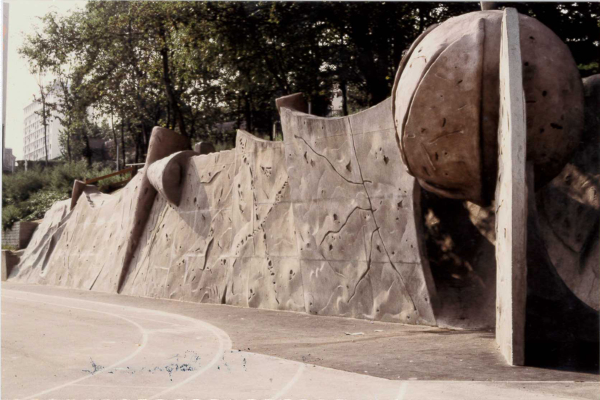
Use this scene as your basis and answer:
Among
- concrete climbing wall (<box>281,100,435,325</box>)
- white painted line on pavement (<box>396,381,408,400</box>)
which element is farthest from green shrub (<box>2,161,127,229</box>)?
white painted line on pavement (<box>396,381,408,400</box>)

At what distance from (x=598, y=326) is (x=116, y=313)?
9.15m

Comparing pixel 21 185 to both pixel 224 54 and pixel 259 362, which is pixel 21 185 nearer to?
pixel 224 54

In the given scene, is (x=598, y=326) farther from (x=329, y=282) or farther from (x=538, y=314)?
(x=329, y=282)

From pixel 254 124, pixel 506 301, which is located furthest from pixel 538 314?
pixel 254 124

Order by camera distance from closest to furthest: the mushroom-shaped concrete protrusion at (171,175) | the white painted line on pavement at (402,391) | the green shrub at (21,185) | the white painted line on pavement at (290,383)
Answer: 1. the white painted line on pavement at (402,391)
2. the white painted line on pavement at (290,383)
3. the mushroom-shaped concrete protrusion at (171,175)
4. the green shrub at (21,185)

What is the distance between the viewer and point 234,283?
15555mm

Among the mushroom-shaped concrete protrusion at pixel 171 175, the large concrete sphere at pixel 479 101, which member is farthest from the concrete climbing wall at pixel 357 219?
the mushroom-shaped concrete protrusion at pixel 171 175

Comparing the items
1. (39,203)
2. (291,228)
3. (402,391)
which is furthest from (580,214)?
(39,203)

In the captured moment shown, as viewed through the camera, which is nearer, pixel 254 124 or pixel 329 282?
pixel 329 282

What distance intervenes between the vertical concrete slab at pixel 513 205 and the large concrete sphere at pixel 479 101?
0.67 m

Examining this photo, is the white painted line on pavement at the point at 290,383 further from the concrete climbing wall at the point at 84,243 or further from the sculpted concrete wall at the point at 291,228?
the concrete climbing wall at the point at 84,243

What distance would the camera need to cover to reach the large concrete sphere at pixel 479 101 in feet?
28.5

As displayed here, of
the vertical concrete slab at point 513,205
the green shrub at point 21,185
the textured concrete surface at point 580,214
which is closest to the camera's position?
the vertical concrete slab at point 513,205

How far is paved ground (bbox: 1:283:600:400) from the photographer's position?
6277mm
